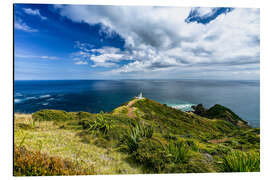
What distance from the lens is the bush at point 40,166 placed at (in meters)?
1.92

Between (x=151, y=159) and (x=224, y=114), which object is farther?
(x=224, y=114)

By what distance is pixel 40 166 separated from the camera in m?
1.94

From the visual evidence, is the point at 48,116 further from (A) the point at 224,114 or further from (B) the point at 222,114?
(A) the point at 224,114

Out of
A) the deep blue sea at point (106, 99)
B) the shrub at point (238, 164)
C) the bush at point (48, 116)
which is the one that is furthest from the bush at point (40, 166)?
the shrub at point (238, 164)

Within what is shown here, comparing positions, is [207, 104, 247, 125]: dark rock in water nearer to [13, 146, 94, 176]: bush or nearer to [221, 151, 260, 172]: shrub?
[221, 151, 260, 172]: shrub

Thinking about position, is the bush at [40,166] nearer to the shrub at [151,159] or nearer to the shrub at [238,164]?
the shrub at [151,159]

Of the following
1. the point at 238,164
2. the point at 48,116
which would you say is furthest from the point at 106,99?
the point at 238,164

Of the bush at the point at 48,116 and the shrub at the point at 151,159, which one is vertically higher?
the bush at the point at 48,116

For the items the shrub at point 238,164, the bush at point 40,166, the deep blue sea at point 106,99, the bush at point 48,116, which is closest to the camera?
the bush at point 40,166

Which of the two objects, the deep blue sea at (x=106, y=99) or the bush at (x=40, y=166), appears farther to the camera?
the deep blue sea at (x=106, y=99)

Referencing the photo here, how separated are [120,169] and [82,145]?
129 cm

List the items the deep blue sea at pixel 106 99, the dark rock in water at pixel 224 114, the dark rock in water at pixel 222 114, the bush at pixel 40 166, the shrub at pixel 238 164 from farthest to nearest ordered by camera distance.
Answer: the dark rock in water at pixel 224 114 → the dark rock in water at pixel 222 114 → the deep blue sea at pixel 106 99 → the shrub at pixel 238 164 → the bush at pixel 40 166

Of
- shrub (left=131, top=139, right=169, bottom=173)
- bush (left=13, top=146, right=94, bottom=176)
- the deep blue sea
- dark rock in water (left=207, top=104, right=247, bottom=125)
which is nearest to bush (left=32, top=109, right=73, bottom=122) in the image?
the deep blue sea

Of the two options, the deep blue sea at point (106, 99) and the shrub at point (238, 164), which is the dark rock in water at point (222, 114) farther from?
the shrub at point (238, 164)
